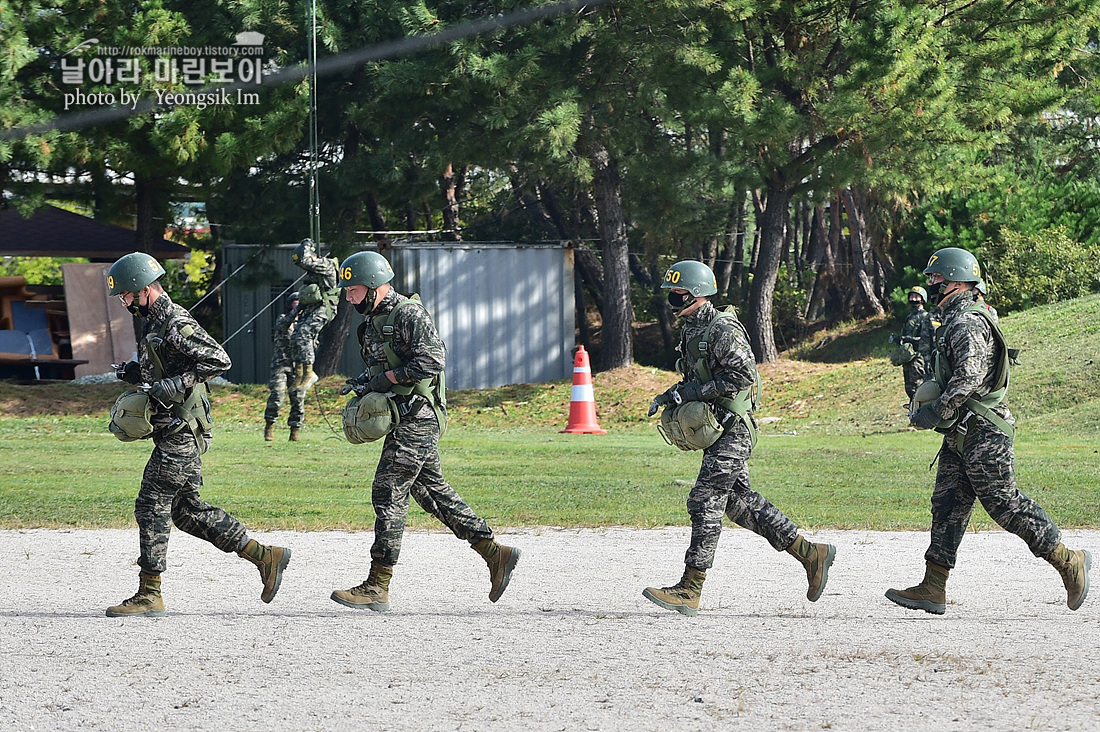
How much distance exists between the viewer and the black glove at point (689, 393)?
23.0ft

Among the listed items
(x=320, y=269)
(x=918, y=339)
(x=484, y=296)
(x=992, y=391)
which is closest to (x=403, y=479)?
(x=992, y=391)

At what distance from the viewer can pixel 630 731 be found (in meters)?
4.71

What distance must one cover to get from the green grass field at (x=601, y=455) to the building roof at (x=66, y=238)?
13.0 feet

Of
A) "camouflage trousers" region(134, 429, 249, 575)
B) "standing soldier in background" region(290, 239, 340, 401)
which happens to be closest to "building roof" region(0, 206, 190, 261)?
"standing soldier in background" region(290, 239, 340, 401)

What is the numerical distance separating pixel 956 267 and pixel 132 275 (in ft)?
13.9

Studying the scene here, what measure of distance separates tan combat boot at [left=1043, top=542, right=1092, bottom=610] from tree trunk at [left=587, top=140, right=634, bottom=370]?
1898cm

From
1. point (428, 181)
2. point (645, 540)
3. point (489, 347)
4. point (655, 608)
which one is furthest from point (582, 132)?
point (655, 608)

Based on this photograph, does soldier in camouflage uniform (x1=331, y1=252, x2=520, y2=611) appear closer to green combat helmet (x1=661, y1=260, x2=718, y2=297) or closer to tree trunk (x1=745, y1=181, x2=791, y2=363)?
green combat helmet (x1=661, y1=260, x2=718, y2=297)

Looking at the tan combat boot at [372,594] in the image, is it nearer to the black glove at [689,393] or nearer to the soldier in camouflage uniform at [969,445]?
the black glove at [689,393]

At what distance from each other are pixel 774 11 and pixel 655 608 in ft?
59.0

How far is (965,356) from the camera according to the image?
264 inches

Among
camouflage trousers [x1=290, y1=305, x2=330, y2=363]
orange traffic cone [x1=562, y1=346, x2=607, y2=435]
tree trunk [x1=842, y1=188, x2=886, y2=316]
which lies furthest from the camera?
tree trunk [x1=842, y1=188, x2=886, y2=316]

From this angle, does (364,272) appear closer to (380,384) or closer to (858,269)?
(380,384)

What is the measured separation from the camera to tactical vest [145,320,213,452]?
22.7 ft
